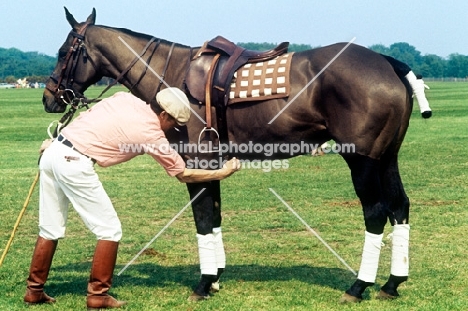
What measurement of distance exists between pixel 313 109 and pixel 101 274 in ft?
8.29

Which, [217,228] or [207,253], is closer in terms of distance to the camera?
[207,253]

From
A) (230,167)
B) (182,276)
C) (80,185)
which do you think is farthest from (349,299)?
(80,185)

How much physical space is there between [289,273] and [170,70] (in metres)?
2.60

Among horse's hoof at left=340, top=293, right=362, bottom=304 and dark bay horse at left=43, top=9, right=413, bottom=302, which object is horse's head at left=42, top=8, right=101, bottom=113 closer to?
dark bay horse at left=43, top=9, right=413, bottom=302

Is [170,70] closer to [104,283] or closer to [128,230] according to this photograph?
[104,283]

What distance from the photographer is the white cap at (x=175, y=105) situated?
20.2 feet

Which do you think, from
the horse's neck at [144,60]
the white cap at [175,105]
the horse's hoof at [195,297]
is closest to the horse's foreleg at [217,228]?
the horse's hoof at [195,297]

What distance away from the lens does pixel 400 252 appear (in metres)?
6.69

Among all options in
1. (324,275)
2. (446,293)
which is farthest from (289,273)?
(446,293)

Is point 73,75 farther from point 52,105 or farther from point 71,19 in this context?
point 71,19

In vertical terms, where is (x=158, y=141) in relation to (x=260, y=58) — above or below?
below

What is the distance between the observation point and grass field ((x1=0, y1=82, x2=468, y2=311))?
668cm

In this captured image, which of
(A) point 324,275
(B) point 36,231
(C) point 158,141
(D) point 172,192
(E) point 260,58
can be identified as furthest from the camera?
(D) point 172,192

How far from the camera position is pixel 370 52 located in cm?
666
